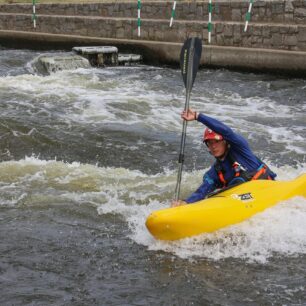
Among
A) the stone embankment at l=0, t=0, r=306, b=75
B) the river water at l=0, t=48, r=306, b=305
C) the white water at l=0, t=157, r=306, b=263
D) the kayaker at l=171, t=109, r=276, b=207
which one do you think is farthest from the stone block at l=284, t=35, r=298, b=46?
the kayaker at l=171, t=109, r=276, b=207

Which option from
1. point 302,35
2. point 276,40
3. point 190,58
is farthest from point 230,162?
point 276,40

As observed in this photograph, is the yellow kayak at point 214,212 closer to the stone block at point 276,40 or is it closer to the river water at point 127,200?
the river water at point 127,200

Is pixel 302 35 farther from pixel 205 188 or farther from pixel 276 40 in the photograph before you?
pixel 205 188

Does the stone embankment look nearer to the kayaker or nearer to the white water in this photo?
the white water

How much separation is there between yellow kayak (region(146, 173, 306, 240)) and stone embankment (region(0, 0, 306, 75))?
7.13 m

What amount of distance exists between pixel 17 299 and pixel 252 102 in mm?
6842

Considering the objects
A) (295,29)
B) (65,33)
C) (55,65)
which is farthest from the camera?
(65,33)

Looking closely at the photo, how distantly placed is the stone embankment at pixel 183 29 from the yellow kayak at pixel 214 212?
23.4ft

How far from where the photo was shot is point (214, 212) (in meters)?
4.12

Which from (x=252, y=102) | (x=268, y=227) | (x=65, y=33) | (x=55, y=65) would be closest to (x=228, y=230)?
(x=268, y=227)

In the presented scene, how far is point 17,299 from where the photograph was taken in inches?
140

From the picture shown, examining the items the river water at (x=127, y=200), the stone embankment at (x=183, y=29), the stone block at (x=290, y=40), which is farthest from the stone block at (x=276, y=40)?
the river water at (x=127, y=200)

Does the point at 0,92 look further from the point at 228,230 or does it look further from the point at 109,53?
the point at 228,230

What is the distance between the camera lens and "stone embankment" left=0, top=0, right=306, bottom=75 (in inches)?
444
